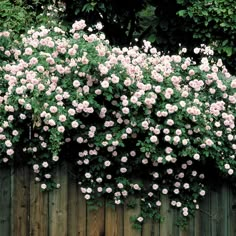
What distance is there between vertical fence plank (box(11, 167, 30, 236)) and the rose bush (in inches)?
4.0

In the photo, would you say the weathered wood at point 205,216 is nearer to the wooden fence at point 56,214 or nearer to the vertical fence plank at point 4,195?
the wooden fence at point 56,214

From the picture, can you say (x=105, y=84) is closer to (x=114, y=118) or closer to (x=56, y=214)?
(x=114, y=118)

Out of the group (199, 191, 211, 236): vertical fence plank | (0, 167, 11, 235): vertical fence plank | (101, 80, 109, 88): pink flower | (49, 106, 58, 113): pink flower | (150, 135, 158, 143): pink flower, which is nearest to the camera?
(49, 106, 58, 113): pink flower

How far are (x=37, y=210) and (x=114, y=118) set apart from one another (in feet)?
3.02

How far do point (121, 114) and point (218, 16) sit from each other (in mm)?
2148

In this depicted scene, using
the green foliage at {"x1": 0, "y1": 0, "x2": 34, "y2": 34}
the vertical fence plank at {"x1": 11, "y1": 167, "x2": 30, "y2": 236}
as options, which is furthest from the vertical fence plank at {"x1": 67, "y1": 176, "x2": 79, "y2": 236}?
the green foliage at {"x1": 0, "y1": 0, "x2": 34, "y2": 34}

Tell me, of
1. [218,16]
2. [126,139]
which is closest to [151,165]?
[126,139]

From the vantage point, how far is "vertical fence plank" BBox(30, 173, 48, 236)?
477 centimetres

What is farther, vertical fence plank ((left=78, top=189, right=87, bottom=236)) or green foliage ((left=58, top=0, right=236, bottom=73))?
green foliage ((left=58, top=0, right=236, bottom=73))

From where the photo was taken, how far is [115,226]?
4883 mm

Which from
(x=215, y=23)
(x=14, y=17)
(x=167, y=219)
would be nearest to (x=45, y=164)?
(x=167, y=219)

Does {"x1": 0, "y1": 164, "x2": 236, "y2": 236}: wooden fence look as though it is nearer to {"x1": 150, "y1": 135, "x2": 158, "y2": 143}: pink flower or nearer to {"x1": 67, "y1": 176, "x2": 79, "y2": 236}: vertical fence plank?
{"x1": 67, "y1": 176, "x2": 79, "y2": 236}: vertical fence plank

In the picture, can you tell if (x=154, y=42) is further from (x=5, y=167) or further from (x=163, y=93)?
(x=5, y=167)

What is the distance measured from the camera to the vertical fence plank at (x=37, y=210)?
4766 mm
